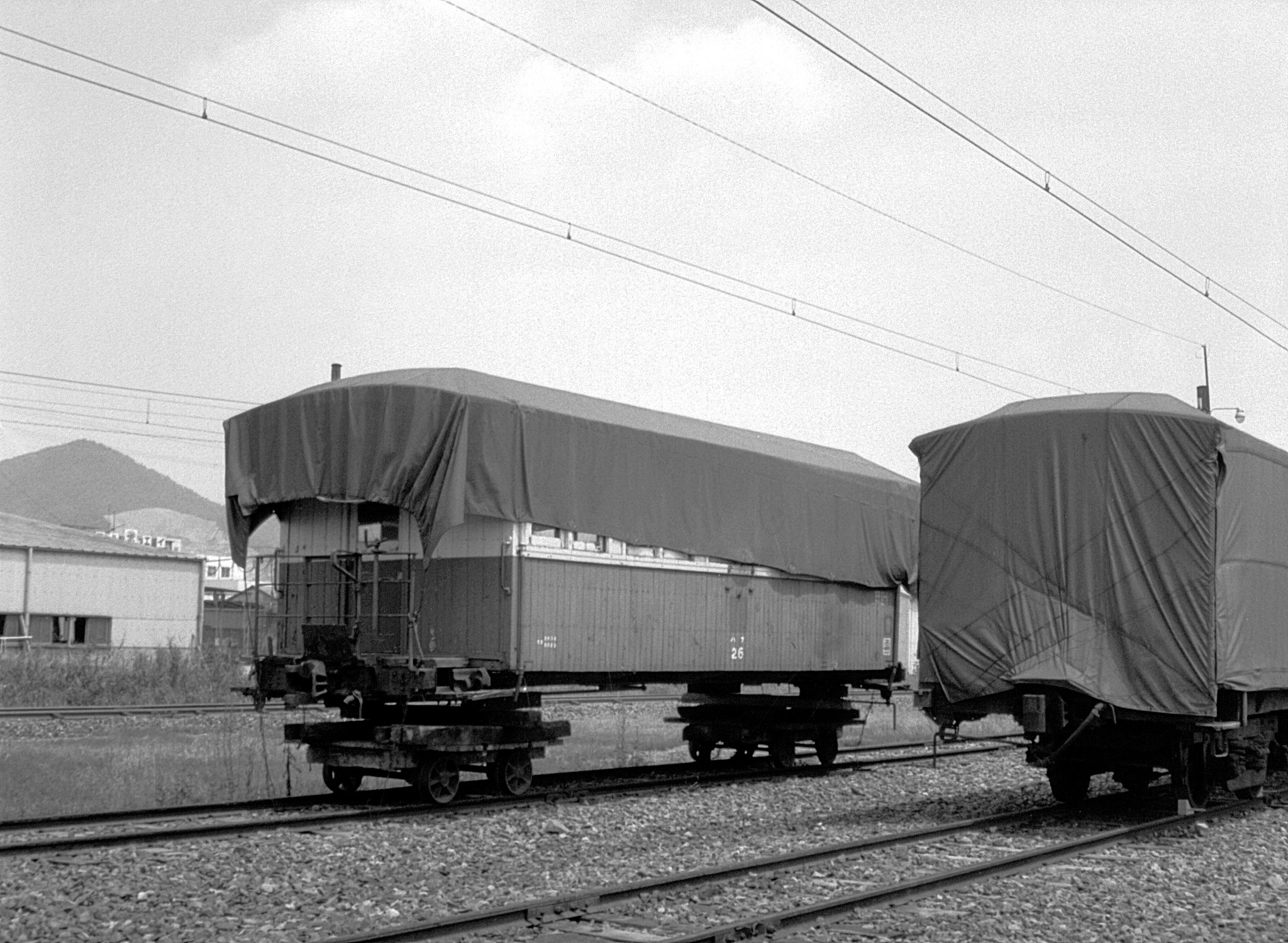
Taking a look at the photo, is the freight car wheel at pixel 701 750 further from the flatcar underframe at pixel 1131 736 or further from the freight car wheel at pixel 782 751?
the flatcar underframe at pixel 1131 736

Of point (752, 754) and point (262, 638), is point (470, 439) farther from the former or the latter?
point (752, 754)

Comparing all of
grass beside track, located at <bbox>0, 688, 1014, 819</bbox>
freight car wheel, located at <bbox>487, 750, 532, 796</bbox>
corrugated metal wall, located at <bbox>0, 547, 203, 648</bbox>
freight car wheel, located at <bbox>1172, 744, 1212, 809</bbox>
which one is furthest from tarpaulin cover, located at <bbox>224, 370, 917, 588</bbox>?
corrugated metal wall, located at <bbox>0, 547, 203, 648</bbox>

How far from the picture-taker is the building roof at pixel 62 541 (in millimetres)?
44875

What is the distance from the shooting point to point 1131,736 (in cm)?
1316

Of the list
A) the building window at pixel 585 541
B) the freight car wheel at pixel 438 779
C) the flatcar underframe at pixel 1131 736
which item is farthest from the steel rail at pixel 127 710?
the flatcar underframe at pixel 1131 736

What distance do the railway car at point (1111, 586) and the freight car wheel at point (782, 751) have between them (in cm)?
479

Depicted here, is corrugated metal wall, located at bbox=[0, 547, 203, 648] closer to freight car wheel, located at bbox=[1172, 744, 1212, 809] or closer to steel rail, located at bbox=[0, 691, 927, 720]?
steel rail, located at bbox=[0, 691, 927, 720]

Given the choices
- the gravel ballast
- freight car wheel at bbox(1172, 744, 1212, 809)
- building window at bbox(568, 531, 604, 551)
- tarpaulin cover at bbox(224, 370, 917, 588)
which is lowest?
the gravel ballast

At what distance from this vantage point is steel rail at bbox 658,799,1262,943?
7941mm

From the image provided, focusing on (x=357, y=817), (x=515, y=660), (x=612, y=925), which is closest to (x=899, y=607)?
(x=515, y=660)

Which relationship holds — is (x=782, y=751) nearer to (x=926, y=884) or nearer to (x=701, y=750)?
(x=701, y=750)

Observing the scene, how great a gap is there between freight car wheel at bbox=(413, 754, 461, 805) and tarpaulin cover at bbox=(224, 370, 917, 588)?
236cm

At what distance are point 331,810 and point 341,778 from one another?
1849 millimetres

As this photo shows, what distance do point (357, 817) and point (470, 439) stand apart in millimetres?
3933
